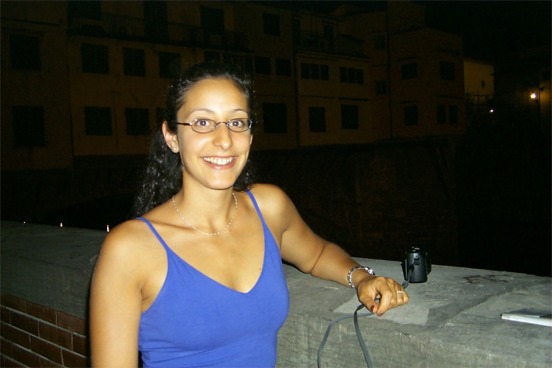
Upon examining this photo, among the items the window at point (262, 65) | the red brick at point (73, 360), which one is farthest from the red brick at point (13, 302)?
the window at point (262, 65)

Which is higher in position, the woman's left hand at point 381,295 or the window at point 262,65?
the window at point 262,65

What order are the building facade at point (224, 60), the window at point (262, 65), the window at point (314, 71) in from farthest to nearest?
1. the window at point (314, 71)
2. the window at point (262, 65)
3. the building facade at point (224, 60)

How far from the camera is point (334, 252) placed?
83.8 inches

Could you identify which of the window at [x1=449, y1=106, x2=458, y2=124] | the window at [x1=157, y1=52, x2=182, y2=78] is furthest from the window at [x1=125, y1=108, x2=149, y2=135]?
the window at [x1=449, y1=106, x2=458, y2=124]

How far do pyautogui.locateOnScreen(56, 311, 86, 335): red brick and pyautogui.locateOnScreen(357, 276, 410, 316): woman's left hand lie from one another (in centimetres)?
157

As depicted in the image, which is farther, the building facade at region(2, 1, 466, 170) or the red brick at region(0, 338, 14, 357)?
the building facade at region(2, 1, 466, 170)

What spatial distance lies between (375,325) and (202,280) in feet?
1.89

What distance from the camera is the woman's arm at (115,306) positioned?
1524mm

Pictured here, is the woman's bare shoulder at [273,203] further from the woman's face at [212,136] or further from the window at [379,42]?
the window at [379,42]

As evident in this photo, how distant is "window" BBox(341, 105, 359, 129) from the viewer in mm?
32275

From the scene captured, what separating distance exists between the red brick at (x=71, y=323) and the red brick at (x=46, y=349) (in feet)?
0.61

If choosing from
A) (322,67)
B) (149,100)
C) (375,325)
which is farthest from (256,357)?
(322,67)

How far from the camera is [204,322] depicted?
1579 mm

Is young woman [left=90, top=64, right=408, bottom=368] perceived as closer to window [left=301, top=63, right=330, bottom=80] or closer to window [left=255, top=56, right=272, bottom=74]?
window [left=255, top=56, right=272, bottom=74]
